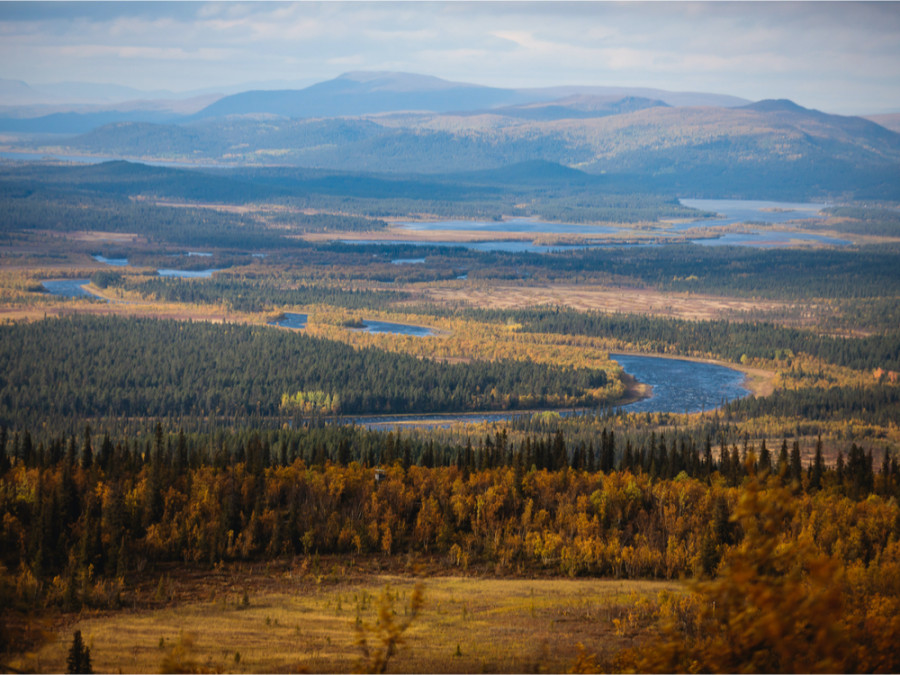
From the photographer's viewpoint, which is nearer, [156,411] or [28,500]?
[28,500]

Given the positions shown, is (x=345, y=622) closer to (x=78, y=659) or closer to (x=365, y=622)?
(x=365, y=622)

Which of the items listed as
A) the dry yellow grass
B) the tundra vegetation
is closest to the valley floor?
the dry yellow grass

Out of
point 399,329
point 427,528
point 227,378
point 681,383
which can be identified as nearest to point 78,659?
point 427,528

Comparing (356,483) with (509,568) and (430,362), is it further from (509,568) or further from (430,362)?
(430,362)

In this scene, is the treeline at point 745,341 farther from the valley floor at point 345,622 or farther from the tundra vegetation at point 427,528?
the valley floor at point 345,622

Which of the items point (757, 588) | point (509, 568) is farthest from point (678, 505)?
point (757, 588)

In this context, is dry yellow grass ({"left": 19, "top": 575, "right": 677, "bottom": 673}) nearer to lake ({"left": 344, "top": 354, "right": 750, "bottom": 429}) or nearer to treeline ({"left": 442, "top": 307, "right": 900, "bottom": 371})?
lake ({"left": 344, "top": 354, "right": 750, "bottom": 429})
